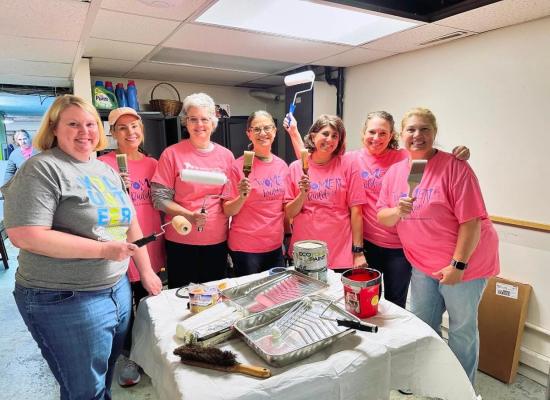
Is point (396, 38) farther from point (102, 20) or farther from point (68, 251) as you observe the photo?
point (68, 251)

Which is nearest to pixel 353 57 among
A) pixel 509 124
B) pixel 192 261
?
pixel 509 124

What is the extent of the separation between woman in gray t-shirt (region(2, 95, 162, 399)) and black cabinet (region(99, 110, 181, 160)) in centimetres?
238

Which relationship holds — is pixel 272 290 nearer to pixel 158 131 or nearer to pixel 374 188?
pixel 374 188

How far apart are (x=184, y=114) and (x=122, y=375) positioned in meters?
1.48

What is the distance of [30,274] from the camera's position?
1.13 metres

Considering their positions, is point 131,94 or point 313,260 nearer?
point 313,260

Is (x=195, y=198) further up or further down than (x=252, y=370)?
further up

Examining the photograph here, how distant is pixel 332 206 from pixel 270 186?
34 centimetres

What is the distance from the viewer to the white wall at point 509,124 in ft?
6.66

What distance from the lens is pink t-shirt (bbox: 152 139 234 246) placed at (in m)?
1.80

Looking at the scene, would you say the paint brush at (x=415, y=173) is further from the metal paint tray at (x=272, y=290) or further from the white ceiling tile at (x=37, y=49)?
the white ceiling tile at (x=37, y=49)

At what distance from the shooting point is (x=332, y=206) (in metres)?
1.89

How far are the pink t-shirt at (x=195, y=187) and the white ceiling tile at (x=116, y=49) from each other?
110 centimetres

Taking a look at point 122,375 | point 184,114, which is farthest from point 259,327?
point 122,375
